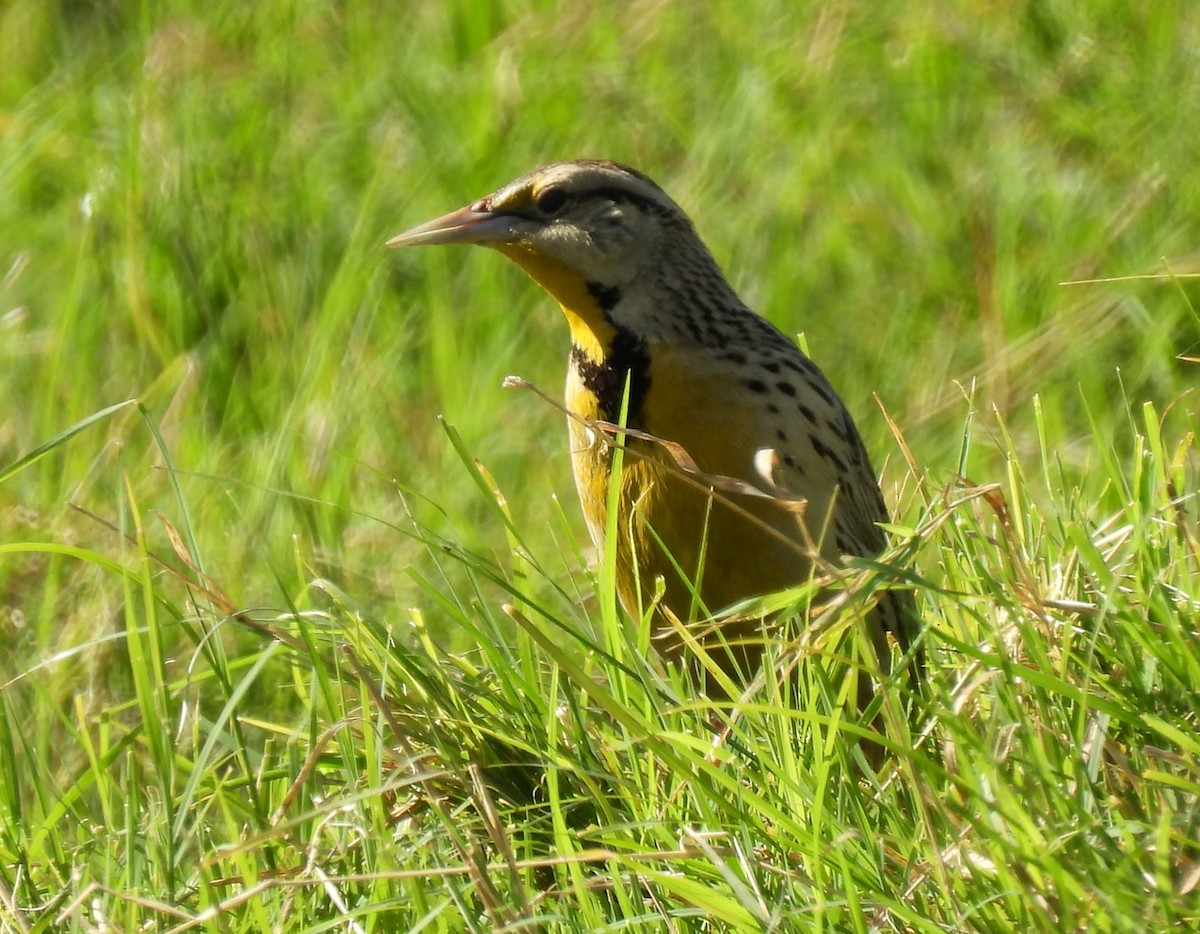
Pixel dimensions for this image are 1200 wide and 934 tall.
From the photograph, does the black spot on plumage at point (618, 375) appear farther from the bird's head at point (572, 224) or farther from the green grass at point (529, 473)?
the green grass at point (529, 473)

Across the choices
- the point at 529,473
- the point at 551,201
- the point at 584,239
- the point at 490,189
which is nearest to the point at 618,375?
the point at 584,239

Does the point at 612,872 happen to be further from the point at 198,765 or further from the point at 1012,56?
the point at 1012,56

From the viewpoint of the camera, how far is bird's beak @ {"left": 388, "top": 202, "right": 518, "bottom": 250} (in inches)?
160

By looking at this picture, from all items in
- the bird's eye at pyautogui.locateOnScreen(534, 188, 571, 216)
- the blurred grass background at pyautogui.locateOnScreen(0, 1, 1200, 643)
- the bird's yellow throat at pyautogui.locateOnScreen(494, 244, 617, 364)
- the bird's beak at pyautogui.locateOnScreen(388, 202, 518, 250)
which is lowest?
the blurred grass background at pyautogui.locateOnScreen(0, 1, 1200, 643)

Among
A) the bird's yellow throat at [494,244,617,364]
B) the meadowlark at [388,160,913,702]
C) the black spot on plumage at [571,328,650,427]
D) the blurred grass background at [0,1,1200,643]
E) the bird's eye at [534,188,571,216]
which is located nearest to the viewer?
the meadowlark at [388,160,913,702]

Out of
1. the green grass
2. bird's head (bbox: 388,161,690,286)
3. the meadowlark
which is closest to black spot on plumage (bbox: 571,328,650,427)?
the meadowlark

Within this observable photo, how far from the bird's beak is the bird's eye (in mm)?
61

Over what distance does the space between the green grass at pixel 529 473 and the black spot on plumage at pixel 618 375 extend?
27 centimetres

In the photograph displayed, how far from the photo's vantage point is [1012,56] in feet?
20.5

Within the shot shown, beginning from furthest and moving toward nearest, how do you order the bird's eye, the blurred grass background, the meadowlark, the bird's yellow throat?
the blurred grass background, the bird's eye, the bird's yellow throat, the meadowlark

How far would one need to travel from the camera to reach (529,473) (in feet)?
18.0

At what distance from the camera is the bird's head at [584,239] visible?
4074 millimetres

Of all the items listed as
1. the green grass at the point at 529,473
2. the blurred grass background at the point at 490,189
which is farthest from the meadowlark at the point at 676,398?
the blurred grass background at the point at 490,189

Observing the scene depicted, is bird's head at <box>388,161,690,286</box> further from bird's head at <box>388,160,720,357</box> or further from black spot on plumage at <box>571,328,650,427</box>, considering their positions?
black spot on plumage at <box>571,328,650,427</box>
